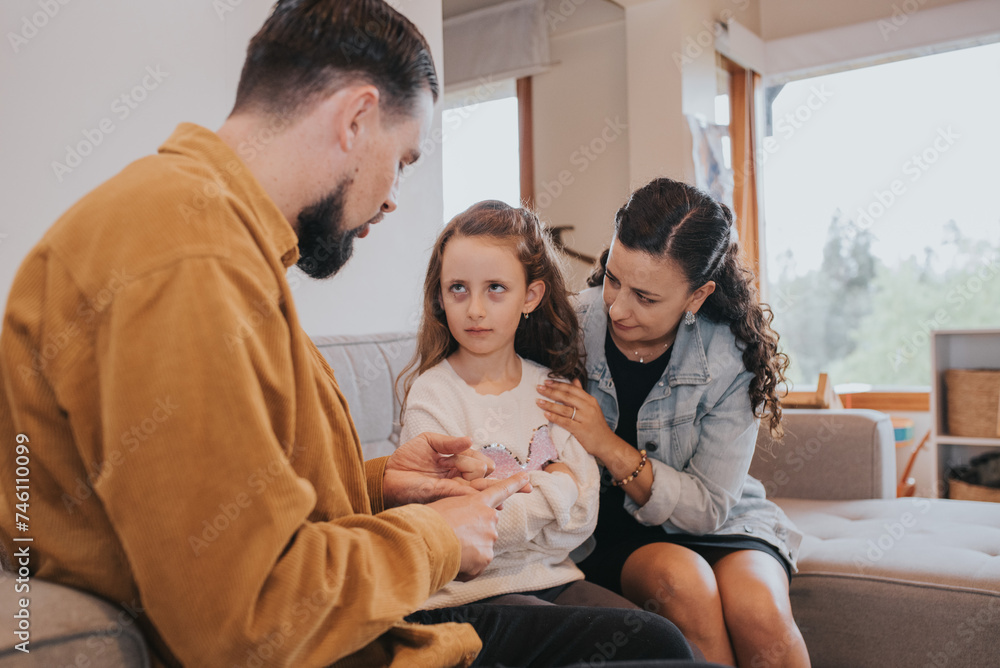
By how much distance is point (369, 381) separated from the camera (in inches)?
76.0

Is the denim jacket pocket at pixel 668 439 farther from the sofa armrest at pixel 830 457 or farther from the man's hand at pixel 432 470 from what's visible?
the sofa armrest at pixel 830 457

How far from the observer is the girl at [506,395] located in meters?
1.32

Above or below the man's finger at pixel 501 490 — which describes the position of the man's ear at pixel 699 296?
above

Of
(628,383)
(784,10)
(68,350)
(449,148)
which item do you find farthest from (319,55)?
(784,10)

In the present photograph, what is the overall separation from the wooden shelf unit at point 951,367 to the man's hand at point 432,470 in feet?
10.8

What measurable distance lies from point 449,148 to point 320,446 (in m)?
4.99

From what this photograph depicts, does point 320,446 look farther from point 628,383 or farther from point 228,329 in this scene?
point 628,383

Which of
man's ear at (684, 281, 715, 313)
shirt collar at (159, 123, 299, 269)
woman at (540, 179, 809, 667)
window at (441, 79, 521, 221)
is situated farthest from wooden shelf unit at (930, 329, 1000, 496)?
shirt collar at (159, 123, 299, 269)

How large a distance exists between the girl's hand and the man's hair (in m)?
0.73

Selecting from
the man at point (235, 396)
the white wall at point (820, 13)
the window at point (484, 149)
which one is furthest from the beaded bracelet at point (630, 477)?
the white wall at point (820, 13)

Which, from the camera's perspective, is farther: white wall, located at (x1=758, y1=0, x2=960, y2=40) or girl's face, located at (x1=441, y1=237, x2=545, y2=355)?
white wall, located at (x1=758, y1=0, x2=960, y2=40)

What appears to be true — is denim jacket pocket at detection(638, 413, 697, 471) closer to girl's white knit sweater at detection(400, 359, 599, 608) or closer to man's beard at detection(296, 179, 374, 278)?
girl's white knit sweater at detection(400, 359, 599, 608)

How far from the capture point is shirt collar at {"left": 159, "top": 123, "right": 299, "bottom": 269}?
802 millimetres

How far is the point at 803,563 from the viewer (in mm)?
1839
